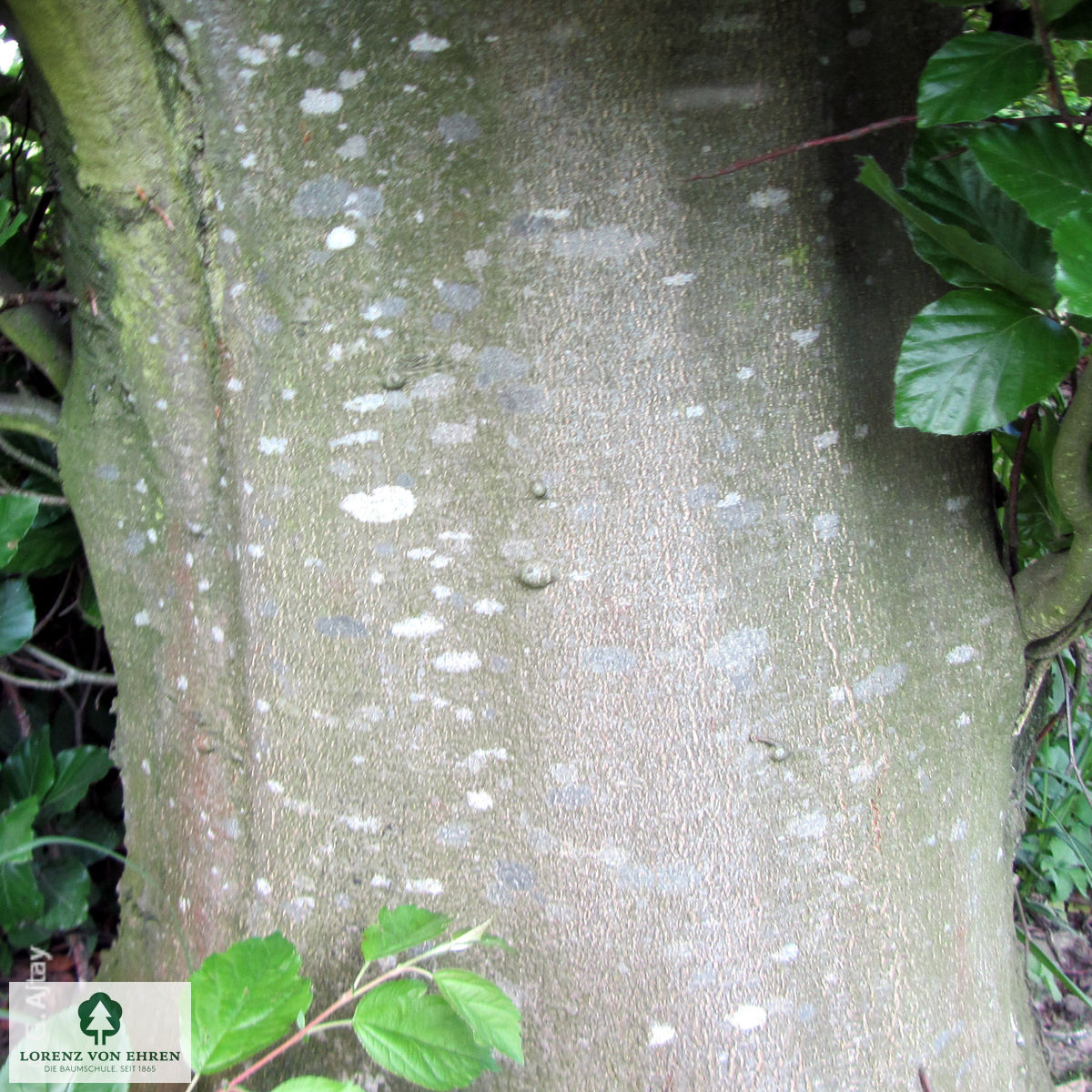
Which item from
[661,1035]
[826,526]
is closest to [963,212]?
[826,526]

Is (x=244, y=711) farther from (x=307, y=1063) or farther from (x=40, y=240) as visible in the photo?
(x=40, y=240)

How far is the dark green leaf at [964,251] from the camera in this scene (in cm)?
77

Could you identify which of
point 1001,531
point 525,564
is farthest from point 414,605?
point 1001,531

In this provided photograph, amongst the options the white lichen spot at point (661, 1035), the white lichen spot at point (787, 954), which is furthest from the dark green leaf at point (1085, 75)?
the white lichen spot at point (661, 1035)

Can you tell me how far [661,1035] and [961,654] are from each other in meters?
0.52

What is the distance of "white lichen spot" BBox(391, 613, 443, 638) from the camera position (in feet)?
2.94

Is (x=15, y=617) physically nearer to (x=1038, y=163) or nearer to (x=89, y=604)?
(x=89, y=604)

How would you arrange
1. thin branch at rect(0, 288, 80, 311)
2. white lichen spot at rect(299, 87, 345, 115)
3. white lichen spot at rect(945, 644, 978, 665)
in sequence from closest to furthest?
white lichen spot at rect(299, 87, 345, 115)
white lichen spot at rect(945, 644, 978, 665)
thin branch at rect(0, 288, 80, 311)

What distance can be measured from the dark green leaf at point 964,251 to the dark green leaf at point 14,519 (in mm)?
1115

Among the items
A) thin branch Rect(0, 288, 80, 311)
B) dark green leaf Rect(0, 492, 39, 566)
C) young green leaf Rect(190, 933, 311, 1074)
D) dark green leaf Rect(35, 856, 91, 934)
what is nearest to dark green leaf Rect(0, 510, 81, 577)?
dark green leaf Rect(0, 492, 39, 566)

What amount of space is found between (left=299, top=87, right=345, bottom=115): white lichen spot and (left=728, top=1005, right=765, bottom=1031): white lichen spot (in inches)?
39.3

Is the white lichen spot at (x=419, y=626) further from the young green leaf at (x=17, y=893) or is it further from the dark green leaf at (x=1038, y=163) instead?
the young green leaf at (x=17, y=893)

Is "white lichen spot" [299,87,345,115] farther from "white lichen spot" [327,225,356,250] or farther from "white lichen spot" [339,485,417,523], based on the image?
"white lichen spot" [339,485,417,523]

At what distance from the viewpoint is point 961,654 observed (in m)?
0.98
